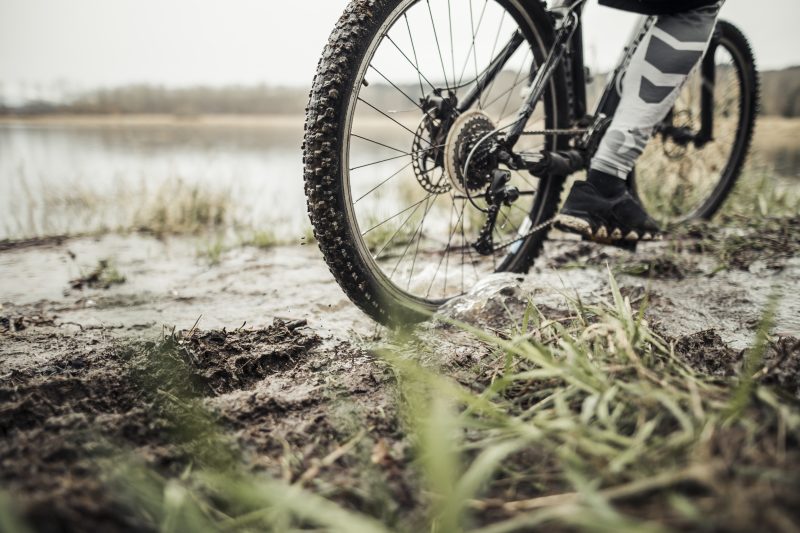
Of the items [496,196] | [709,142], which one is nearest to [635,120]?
[496,196]

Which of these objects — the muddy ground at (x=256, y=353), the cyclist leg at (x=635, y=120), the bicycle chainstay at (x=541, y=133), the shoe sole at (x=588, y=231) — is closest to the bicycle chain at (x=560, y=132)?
the bicycle chainstay at (x=541, y=133)

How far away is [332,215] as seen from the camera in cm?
130

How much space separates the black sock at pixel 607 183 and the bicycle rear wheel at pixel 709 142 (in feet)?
1.60

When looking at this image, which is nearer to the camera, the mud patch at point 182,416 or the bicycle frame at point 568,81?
the mud patch at point 182,416

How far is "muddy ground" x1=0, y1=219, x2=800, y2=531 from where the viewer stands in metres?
0.79

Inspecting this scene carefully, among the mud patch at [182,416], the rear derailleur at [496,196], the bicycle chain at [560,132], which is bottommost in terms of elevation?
the mud patch at [182,416]

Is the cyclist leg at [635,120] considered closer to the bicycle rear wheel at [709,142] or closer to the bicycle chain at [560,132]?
the bicycle chain at [560,132]

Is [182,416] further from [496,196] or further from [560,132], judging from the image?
[560,132]

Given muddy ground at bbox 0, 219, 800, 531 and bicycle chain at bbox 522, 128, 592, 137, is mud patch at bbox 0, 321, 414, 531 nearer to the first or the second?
muddy ground at bbox 0, 219, 800, 531

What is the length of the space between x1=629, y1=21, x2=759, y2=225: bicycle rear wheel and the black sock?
488 millimetres

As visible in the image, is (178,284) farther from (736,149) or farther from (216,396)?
(736,149)

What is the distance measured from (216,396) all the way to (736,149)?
125 inches

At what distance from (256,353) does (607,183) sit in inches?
51.1

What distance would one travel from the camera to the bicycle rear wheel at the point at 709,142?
269cm
